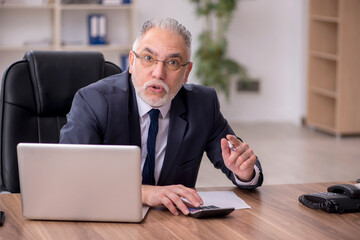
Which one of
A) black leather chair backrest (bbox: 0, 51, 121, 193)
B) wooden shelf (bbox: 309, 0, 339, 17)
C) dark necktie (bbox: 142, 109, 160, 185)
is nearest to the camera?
dark necktie (bbox: 142, 109, 160, 185)

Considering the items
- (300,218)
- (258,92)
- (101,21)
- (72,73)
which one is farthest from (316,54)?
(300,218)

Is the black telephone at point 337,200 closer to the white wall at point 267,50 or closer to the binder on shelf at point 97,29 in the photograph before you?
the binder on shelf at point 97,29

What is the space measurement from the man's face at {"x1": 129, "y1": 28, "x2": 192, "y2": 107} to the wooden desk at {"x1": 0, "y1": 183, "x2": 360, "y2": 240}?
1.44ft

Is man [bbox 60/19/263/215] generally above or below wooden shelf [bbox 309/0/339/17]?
below

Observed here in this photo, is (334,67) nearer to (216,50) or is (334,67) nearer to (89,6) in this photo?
(216,50)

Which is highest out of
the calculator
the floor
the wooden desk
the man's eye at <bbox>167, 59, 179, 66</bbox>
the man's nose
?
the man's eye at <bbox>167, 59, 179, 66</bbox>

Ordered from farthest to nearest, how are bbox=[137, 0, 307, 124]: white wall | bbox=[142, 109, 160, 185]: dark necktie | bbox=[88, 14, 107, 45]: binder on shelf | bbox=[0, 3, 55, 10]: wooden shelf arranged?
bbox=[137, 0, 307, 124]: white wall, bbox=[88, 14, 107, 45]: binder on shelf, bbox=[0, 3, 55, 10]: wooden shelf, bbox=[142, 109, 160, 185]: dark necktie

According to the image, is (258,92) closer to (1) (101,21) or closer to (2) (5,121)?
(1) (101,21)

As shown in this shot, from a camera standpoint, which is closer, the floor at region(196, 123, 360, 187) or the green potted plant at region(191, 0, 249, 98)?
the floor at region(196, 123, 360, 187)

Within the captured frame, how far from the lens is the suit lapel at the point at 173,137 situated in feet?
7.16

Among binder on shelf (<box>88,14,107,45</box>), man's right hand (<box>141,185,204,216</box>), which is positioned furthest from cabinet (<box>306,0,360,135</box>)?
man's right hand (<box>141,185,204,216</box>)

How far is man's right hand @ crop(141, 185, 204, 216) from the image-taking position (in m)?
1.76

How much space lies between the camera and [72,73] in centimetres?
241

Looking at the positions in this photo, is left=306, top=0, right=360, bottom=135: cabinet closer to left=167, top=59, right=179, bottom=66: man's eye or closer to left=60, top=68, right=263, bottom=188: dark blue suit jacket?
Result: left=60, top=68, right=263, bottom=188: dark blue suit jacket
